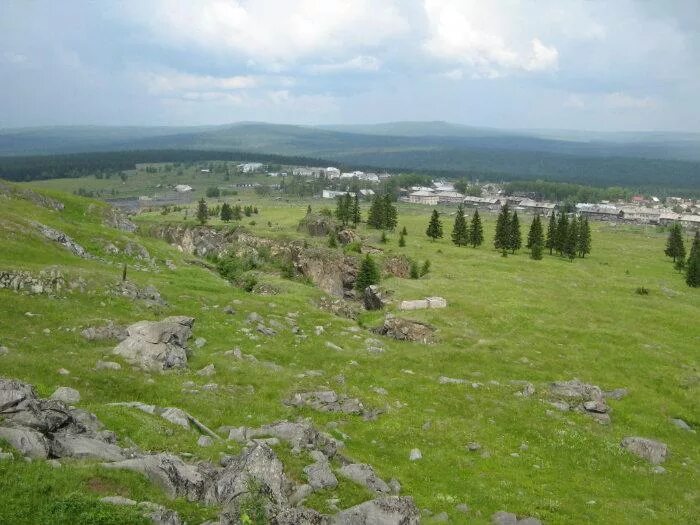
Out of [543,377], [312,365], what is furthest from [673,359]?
[312,365]

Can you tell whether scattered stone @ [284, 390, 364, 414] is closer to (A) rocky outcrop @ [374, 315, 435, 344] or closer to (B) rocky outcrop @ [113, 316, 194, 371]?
(B) rocky outcrop @ [113, 316, 194, 371]

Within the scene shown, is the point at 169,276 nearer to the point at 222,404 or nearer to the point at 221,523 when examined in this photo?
the point at 222,404

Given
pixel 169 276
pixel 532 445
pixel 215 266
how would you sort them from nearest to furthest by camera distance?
pixel 532 445, pixel 169 276, pixel 215 266

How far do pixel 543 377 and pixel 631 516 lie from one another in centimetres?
1878

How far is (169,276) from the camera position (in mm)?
55969

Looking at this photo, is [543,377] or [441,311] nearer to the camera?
[543,377]

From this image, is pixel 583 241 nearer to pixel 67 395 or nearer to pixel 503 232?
pixel 503 232

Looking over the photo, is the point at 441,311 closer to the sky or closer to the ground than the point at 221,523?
closer to the ground

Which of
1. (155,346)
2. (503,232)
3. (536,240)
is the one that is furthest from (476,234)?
(155,346)

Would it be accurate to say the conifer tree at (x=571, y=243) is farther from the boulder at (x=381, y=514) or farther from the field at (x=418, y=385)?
the boulder at (x=381, y=514)

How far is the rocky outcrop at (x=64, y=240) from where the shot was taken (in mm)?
54250

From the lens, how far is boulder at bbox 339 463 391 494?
2208 centimetres

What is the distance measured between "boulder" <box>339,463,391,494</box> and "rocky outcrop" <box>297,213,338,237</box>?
86.3 meters

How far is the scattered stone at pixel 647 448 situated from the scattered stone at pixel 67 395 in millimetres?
30333
